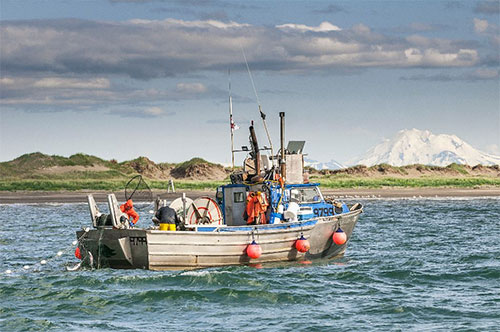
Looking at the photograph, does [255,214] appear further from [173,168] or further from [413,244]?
[173,168]

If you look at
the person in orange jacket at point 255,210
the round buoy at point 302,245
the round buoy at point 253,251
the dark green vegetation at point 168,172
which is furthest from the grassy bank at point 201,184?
the round buoy at point 253,251

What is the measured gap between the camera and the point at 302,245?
77.2 ft

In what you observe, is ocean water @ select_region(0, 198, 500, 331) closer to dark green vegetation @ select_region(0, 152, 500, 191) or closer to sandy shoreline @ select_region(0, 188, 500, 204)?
sandy shoreline @ select_region(0, 188, 500, 204)

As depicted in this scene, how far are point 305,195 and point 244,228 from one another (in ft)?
10.7

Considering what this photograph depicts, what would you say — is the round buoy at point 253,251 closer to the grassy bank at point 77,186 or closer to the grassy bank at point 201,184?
the grassy bank at point 201,184

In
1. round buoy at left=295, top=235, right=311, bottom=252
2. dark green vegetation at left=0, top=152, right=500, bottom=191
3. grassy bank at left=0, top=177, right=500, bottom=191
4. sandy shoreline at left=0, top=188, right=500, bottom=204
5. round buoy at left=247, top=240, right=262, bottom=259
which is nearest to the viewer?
round buoy at left=247, top=240, right=262, bottom=259

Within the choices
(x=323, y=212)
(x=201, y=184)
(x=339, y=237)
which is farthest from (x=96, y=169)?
(x=339, y=237)

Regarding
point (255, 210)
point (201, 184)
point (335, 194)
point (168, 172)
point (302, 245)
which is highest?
point (255, 210)

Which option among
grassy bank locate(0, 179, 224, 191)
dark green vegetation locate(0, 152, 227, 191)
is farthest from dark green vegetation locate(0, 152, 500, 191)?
grassy bank locate(0, 179, 224, 191)

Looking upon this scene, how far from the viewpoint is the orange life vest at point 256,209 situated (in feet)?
78.0

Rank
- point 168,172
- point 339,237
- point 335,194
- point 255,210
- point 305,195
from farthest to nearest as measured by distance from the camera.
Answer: point 168,172 → point 335,194 → point 305,195 → point 339,237 → point 255,210

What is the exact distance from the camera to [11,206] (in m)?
57.7

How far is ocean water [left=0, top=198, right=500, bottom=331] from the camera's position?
704 inches

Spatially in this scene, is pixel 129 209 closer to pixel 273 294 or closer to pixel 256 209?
pixel 256 209
